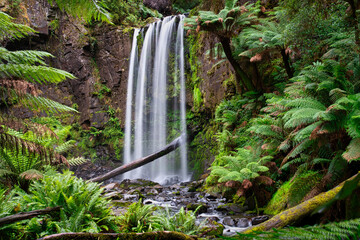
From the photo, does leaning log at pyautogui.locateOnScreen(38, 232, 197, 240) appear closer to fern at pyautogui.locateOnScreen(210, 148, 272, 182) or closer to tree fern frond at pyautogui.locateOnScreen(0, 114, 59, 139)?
tree fern frond at pyautogui.locateOnScreen(0, 114, 59, 139)

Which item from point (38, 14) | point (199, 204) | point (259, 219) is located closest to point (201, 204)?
point (199, 204)

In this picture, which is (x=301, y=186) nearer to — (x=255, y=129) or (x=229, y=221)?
(x=229, y=221)

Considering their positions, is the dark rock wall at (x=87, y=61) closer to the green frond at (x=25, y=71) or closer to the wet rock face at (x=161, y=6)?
the wet rock face at (x=161, y=6)

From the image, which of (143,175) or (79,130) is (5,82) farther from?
(79,130)

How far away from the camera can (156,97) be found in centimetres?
1483

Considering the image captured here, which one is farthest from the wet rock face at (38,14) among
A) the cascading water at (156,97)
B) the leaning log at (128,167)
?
the leaning log at (128,167)

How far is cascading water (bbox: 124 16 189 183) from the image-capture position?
13.9 metres

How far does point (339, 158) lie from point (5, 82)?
452 centimetres

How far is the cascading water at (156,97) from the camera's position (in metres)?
13.9

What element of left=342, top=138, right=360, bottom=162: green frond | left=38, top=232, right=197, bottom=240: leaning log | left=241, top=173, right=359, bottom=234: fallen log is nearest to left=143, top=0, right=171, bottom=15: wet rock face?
left=342, top=138, right=360, bottom=162: green frond

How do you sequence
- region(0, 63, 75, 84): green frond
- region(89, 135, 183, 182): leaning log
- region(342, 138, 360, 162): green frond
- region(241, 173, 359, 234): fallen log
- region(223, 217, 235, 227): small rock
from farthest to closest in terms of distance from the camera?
1. region(89, 135, 183, 182): leaning log
2. region(223, 217, 235, 227): small rock
3. region(342, 138, 360, 162): green frond
4. region(0, 63, 75, 84): green frond
5. region(241, 173, 359, 234): fallen log

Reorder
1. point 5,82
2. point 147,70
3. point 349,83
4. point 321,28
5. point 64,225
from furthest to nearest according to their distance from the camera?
point 147,70 < point 321,28 < point 349,83 < point 64,225 < point 5,82

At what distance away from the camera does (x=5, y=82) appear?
2.36 metres

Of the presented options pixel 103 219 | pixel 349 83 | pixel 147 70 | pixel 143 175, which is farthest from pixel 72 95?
pixel 349 83
